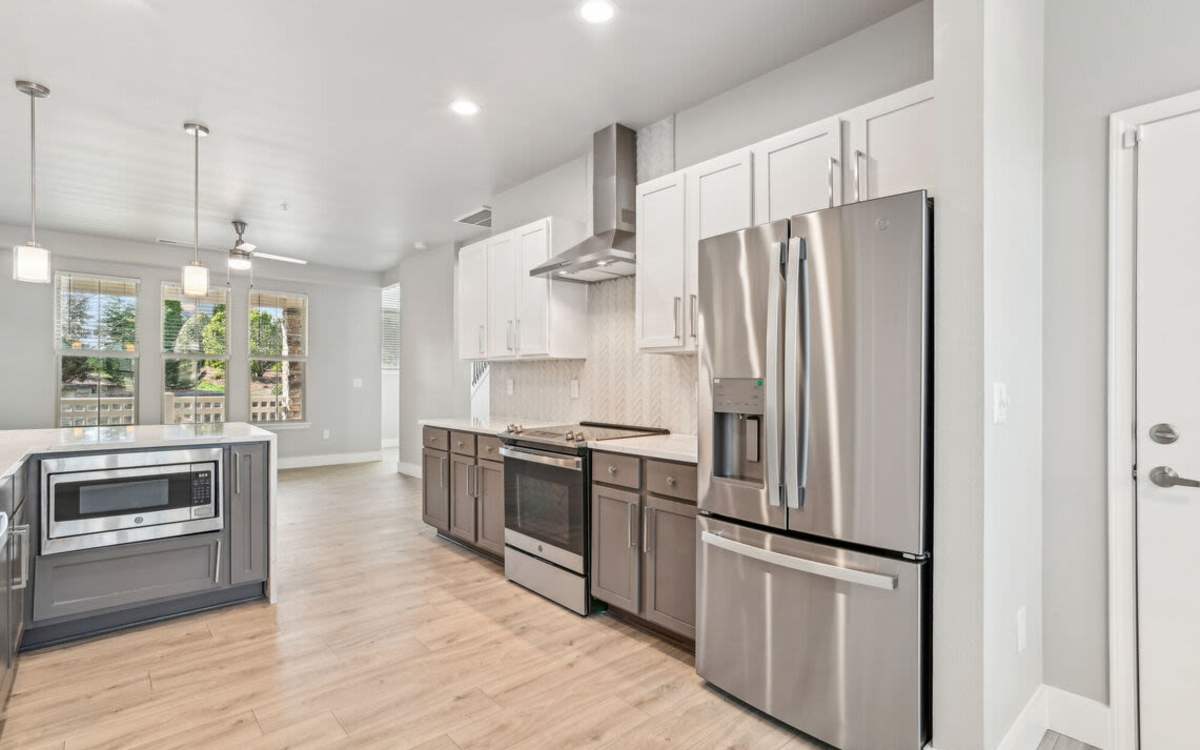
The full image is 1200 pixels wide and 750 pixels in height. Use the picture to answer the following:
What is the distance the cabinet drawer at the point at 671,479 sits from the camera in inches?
103

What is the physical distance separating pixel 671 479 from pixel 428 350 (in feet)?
18.0

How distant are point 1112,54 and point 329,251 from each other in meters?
7.49

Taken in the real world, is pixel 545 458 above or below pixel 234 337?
below

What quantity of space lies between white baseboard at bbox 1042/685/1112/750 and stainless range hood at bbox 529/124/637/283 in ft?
8.87

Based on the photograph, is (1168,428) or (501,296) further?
(501,296)

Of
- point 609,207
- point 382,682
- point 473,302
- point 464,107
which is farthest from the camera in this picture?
point 473,302

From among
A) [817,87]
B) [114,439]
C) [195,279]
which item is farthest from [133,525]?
[817,87]

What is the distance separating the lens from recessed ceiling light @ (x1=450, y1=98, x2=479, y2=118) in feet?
11.4

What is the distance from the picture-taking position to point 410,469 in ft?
25.4

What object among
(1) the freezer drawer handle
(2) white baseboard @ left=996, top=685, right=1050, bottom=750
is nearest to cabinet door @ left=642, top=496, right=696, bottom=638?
(1) the freezer drawer handle

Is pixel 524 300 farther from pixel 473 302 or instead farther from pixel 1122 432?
pixel 1122 432

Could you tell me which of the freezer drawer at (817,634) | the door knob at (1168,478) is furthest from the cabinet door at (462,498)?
the door knob at (1168,478)

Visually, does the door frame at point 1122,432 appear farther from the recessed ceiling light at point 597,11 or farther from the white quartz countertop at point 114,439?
the white quartz countertop at point 114,439

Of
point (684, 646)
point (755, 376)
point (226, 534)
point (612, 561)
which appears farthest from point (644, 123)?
point (226, 534)
